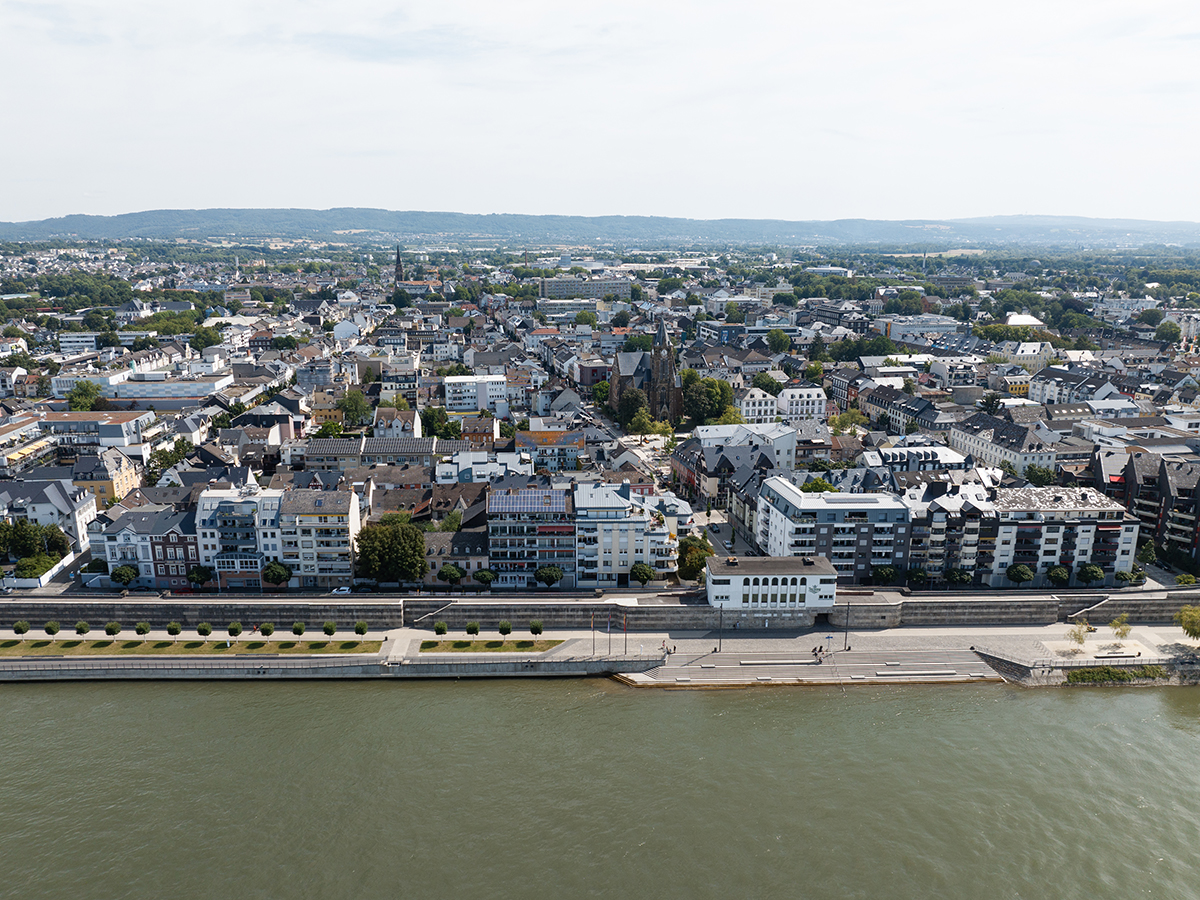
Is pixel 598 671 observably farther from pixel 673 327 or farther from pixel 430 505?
pixel 673 327

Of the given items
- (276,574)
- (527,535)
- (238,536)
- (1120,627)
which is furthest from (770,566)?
(238,536)

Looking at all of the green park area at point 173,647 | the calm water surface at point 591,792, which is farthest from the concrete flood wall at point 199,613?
the calm water surface at point 591,792

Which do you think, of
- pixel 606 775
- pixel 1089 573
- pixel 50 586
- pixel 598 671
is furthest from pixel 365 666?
pixel 1089 573

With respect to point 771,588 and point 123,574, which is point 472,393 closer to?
point 123,574

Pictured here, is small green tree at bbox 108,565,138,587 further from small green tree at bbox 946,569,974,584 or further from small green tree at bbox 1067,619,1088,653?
small green tree at bbox 1067,619,1088,653

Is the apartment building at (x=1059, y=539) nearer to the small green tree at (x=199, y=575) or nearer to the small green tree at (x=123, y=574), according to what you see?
the small green tree at (x=199, y=575)
